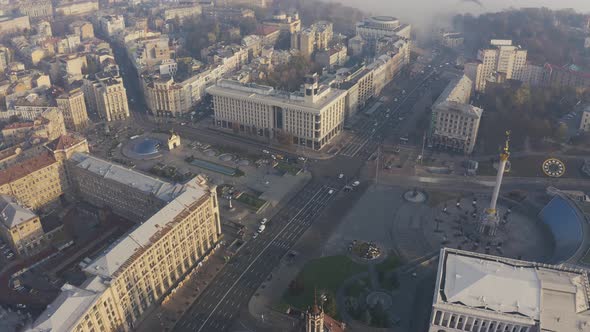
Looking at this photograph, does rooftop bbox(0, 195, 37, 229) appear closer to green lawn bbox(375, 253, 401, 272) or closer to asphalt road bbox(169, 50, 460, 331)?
asphalt road bbox(169, 50, 460, 331)

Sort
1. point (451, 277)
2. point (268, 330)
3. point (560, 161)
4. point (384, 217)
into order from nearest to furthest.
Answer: point (451, 277) → point (268, 330) → point (384, 217) → point (560, 161)

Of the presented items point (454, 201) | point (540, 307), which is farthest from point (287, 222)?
point (540, 307)

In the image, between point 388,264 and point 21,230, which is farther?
point 21,230

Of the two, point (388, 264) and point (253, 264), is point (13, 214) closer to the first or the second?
point (253, 264)

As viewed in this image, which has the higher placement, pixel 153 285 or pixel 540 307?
pixel 540 307

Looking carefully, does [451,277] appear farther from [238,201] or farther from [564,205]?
[238,201]

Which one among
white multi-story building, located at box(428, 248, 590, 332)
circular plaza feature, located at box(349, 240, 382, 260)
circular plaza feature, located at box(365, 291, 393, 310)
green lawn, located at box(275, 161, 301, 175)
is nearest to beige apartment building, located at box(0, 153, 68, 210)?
green lawn, located at box(275, 161, 301, 175)

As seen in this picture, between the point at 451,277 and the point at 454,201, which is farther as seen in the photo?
the point at 454,201

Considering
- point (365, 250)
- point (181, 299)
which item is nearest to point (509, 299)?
point (365, 250)
